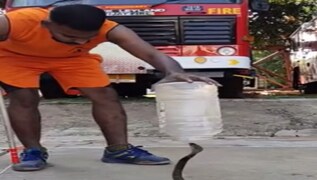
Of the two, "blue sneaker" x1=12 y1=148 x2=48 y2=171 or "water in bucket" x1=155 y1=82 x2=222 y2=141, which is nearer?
"water in bucket" x1=155 y1=82 x2=222 y2=141

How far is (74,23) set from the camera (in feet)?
12.7

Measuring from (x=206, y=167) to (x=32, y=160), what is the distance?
1176 mm

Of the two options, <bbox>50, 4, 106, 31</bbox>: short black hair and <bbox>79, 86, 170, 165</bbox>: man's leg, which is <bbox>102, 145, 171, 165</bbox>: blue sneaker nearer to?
<bbox>79, 86, 170, 165</bbox>: man's leg

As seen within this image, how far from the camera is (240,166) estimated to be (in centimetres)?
455

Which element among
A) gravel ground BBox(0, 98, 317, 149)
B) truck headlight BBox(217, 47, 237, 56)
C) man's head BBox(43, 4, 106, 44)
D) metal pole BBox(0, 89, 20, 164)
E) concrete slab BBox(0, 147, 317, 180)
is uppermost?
man's head BBox(43, 4, 106, 44)

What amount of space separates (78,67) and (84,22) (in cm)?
72

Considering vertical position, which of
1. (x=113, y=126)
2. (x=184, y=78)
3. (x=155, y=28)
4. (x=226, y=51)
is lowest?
(x=113, y=126)

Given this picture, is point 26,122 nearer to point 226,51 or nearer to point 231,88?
point 226,51

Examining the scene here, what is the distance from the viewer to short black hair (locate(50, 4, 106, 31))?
3861 mm

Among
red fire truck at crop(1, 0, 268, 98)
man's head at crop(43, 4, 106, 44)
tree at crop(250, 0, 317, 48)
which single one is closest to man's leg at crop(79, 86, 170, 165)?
man's head at crop(43, 4, 106, 44)

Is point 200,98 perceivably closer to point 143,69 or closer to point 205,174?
point 205,174

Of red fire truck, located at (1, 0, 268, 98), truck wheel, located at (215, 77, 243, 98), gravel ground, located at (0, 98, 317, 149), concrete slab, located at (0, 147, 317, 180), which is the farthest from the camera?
truck wheel, located at (215, 77, 243, 98)

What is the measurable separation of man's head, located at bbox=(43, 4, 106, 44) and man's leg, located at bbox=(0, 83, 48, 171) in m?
0.61

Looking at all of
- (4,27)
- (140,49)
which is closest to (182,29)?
(140,49)
